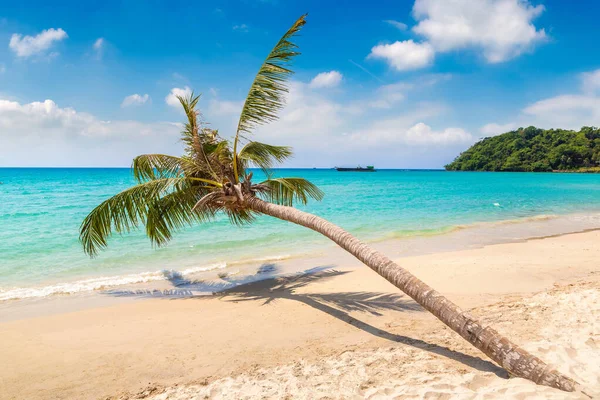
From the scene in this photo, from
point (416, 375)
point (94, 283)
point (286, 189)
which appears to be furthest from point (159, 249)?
point (416, 375)

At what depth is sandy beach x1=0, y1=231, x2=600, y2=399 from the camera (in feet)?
11.1

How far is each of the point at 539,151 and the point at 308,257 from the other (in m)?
118

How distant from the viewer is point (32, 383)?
154 inches

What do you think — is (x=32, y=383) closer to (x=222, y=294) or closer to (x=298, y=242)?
(x=222, y=294)

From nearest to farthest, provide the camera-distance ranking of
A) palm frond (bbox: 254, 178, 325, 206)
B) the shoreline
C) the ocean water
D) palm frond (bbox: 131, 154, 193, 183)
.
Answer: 1. palm frond (bbox: 131, 154, 193, 183)
2. palm frond (bbox: 254, 178, 325, 206)
3. the shoreline
4. the ocean water

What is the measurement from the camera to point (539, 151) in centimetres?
10438

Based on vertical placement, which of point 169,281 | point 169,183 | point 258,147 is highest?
point 258,147

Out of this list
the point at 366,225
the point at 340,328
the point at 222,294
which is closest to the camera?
the point at 340,328

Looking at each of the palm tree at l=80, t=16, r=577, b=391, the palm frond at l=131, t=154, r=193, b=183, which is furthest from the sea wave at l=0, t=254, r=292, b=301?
the palm frond at l=131, t=154, r=193, b=183

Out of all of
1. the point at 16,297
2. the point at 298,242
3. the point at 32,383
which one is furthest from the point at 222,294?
the point at 298,242

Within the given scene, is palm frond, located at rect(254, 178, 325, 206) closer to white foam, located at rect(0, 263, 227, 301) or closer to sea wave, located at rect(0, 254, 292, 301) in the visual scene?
sea wave, located at rect(0, 254, 292, 301)

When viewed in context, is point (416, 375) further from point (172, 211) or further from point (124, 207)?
point (124, 207)

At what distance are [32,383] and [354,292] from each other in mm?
4823

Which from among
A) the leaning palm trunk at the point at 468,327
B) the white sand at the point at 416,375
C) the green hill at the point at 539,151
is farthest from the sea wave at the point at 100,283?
the green hill at the point at 539,151
